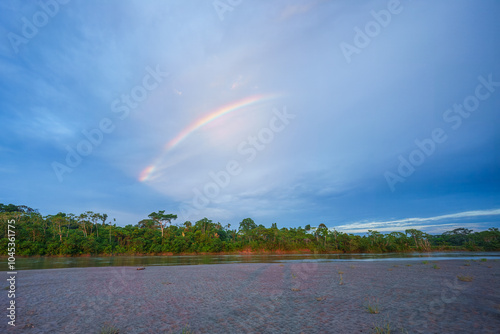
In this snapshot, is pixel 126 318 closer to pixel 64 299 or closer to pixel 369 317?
pixel 64 299

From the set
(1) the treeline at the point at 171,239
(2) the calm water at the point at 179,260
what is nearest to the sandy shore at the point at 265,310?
(2) the calm water at the point at 179,260

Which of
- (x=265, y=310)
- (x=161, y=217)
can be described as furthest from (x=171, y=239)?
(x=265, y=310)

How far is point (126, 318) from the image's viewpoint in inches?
381

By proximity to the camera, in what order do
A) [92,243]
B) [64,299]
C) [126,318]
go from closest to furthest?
[126,318]
[64,299]
[92,243]

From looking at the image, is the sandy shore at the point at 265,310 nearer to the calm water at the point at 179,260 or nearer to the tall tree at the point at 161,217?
the calm water at the point at 179,260

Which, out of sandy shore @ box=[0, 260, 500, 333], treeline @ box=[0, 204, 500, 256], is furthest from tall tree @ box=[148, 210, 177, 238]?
sandy shore @ box=[0, 260, 500, 333]

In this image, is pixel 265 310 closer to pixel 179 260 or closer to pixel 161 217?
pixel 179 260

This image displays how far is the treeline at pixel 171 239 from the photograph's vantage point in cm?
7825

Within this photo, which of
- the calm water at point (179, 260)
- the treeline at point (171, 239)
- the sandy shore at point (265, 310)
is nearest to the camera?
the sandy shore at point (265, 310)

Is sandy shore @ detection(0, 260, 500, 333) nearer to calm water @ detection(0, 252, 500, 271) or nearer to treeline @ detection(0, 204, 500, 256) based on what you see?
calm water @ detection(0, 252, 500, 271)

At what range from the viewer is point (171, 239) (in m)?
93.8

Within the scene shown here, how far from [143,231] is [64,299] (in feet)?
298

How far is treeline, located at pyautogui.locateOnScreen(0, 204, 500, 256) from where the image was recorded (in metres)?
78.2

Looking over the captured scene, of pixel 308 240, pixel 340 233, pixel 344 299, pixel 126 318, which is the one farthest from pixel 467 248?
pixel 126 318
